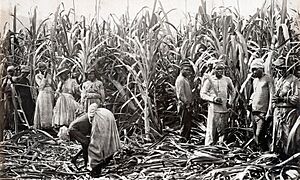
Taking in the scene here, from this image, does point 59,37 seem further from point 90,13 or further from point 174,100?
point 174,100

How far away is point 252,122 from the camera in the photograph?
2.04 m

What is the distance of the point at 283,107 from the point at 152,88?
0.50 metres

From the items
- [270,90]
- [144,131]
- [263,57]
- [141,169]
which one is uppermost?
[263,57]

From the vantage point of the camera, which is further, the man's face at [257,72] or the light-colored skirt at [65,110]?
the light-colored skirt at [65,110]

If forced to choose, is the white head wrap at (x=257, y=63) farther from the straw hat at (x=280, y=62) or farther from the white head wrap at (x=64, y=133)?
the white head wrap at (x=64, y=133)

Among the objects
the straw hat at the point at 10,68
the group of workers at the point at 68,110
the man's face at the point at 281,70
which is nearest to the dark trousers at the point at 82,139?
the group of workers at the point at 68,110

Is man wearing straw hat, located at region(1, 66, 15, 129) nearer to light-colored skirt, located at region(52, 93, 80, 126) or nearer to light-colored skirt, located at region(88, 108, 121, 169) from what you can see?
light-colored skirt, located at region(52, 93, 80, 126)

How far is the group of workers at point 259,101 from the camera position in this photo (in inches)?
79.1

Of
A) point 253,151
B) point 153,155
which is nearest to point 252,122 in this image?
point 253,151

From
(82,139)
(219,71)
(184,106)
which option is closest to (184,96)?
(184,106)

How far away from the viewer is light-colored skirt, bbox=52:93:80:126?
84.5 inches

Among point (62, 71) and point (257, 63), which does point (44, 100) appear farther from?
point (257, 63)

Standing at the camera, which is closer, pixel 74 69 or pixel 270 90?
pixel 270 90

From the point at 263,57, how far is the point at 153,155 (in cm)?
56
